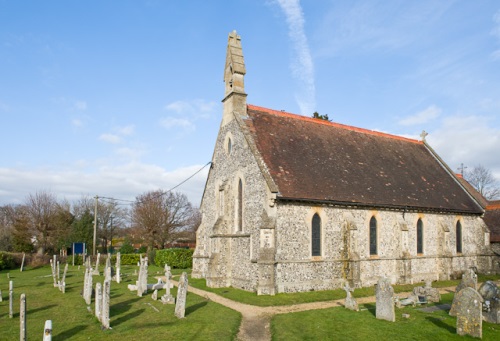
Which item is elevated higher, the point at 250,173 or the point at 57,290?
the point at 250,173

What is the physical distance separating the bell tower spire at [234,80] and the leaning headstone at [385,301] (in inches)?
545

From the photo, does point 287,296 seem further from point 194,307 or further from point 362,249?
point 362,249

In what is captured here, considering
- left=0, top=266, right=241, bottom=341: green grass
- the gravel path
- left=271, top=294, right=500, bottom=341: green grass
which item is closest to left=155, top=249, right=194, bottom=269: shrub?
left=0, top=266, right=241, bottom=341: green grass

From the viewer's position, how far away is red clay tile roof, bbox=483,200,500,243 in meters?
31.3

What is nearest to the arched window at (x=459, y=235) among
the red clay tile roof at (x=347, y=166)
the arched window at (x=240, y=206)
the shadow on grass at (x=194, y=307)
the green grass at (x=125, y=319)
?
the red clay tile roof at (x=347, y=166)

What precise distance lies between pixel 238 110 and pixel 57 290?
14.9m

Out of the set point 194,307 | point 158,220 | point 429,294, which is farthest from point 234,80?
point 158,220

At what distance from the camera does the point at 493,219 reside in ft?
109

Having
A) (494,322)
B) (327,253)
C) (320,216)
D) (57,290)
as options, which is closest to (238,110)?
(320,216)

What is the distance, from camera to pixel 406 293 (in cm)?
2094

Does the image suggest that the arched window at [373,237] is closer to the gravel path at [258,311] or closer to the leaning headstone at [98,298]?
the gravel path at [258,311]

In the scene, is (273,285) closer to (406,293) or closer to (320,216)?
(320,216)

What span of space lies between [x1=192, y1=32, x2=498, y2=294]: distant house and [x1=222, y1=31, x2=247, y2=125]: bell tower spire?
0.23 ft

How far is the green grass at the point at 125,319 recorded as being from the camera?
39.3 feet
